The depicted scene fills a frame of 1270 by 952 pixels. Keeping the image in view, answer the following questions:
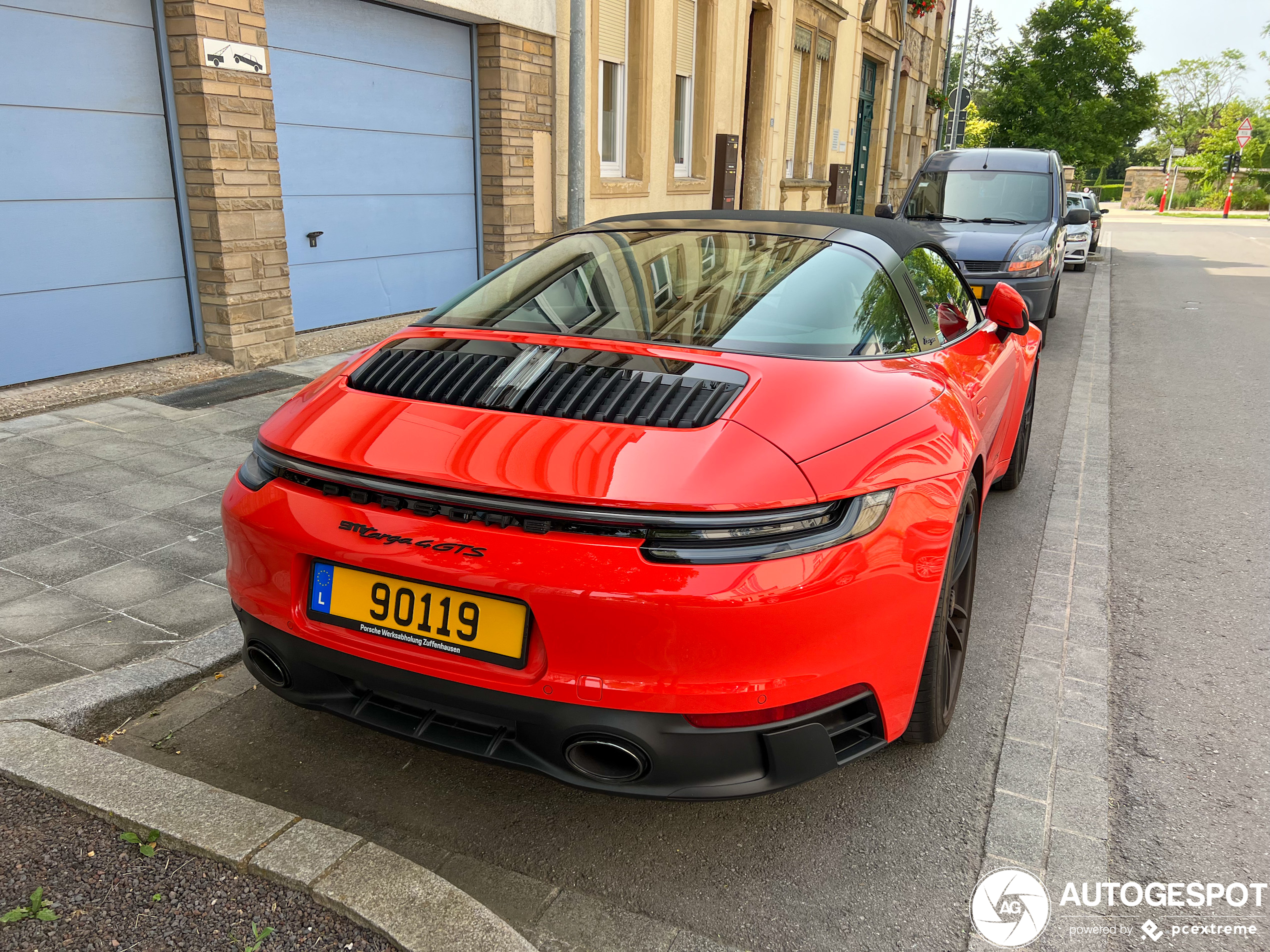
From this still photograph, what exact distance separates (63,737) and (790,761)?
1.93 metres

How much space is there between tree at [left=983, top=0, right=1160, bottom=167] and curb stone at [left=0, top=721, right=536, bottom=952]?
30156 mm

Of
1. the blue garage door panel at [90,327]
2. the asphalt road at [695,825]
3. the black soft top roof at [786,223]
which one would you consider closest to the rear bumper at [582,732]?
the asphalt road at [695,825]

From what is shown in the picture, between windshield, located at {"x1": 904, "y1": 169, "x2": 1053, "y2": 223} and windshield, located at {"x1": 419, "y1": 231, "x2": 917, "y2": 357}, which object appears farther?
windshield, located at {"x1": 904, "y1": 169, "x2": 1053, "y2": 223}

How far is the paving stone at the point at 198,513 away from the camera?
4.23 m

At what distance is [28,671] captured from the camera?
2.99 metres

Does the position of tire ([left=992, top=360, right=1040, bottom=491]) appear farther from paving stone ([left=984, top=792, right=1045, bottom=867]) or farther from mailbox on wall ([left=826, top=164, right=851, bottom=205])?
mailbox on wall ([left=826, top=164, right=851, bottom=205])

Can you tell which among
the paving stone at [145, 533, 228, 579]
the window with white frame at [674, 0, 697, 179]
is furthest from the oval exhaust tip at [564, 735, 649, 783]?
the window with white frame at [674, 0, 697, 179]

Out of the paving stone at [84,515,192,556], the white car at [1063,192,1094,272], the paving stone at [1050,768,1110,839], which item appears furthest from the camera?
the white car at [1063,192,1094,272]

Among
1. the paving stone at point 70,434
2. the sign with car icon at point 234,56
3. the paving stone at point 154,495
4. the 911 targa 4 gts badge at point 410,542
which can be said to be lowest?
the paving stone at point 154,495

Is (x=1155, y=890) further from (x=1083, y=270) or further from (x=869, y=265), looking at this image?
(x=1083, y=270)

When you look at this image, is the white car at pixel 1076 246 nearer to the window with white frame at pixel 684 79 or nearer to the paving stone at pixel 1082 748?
the window with white frame at pixel 684 79

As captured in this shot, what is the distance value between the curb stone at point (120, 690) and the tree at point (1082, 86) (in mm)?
29540

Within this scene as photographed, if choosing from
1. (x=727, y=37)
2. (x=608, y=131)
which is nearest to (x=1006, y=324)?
(x=608, y=131)

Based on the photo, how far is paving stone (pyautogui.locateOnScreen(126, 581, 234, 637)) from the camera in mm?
3338
